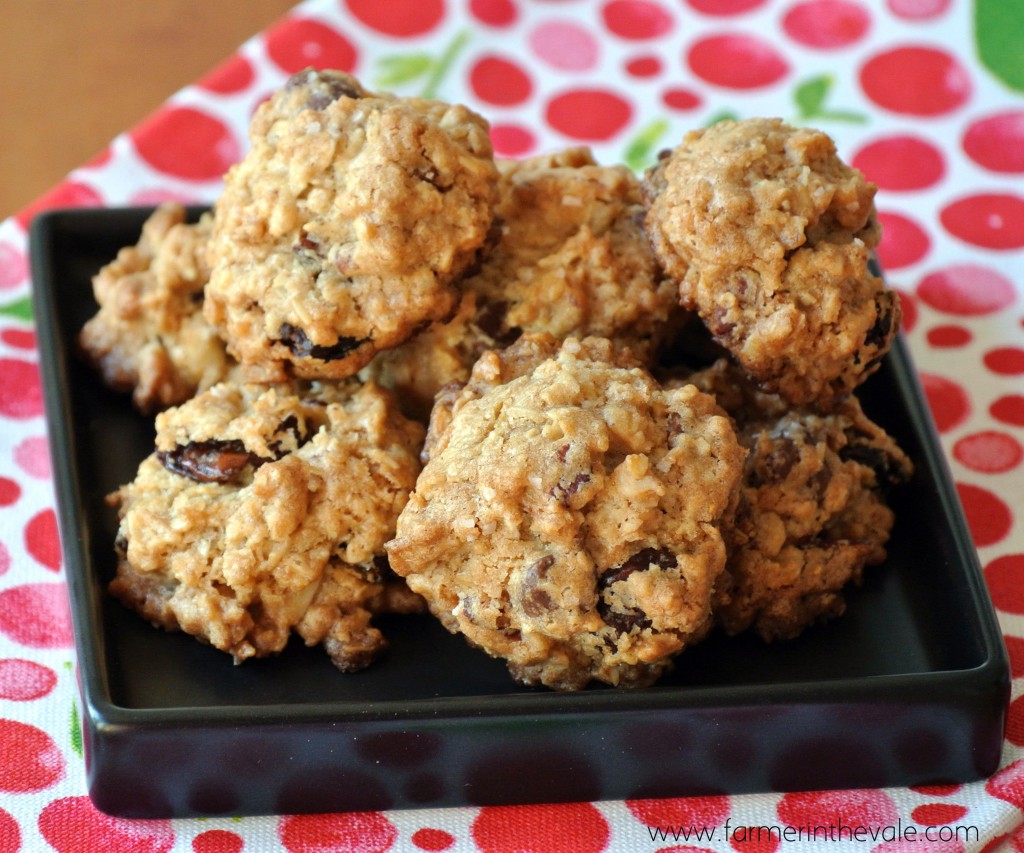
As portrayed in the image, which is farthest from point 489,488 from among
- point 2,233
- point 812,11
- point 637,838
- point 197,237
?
point 812,11

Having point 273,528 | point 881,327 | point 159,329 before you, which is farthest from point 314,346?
point 881,327

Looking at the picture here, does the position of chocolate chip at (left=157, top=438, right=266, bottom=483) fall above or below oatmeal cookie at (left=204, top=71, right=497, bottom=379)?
below

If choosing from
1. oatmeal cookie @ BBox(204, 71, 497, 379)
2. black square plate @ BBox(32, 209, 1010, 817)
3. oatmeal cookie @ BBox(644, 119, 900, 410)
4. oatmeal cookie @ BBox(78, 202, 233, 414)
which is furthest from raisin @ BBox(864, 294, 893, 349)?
oatmeal cookie @ BBox(78, 202, 233, 414)

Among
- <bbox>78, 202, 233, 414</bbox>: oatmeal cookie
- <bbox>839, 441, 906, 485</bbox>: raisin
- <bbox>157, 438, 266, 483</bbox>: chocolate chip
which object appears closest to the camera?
<bbox>157, 438, 266, 483</bbox>: chocolate chip

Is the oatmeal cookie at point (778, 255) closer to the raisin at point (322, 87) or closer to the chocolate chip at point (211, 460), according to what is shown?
the raisin at point (322, 87)

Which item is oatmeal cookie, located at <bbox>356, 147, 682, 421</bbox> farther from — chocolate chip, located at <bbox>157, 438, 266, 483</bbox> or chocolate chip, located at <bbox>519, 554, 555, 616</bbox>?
chocolate chip, located at <bbox>519, 554, 555, 616</bbox>

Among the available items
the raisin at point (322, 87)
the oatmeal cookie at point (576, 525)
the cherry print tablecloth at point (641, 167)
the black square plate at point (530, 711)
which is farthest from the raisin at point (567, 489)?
the raisin at point (322, 87)

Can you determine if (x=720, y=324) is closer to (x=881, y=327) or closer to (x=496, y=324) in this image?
(x=881, y=327)
